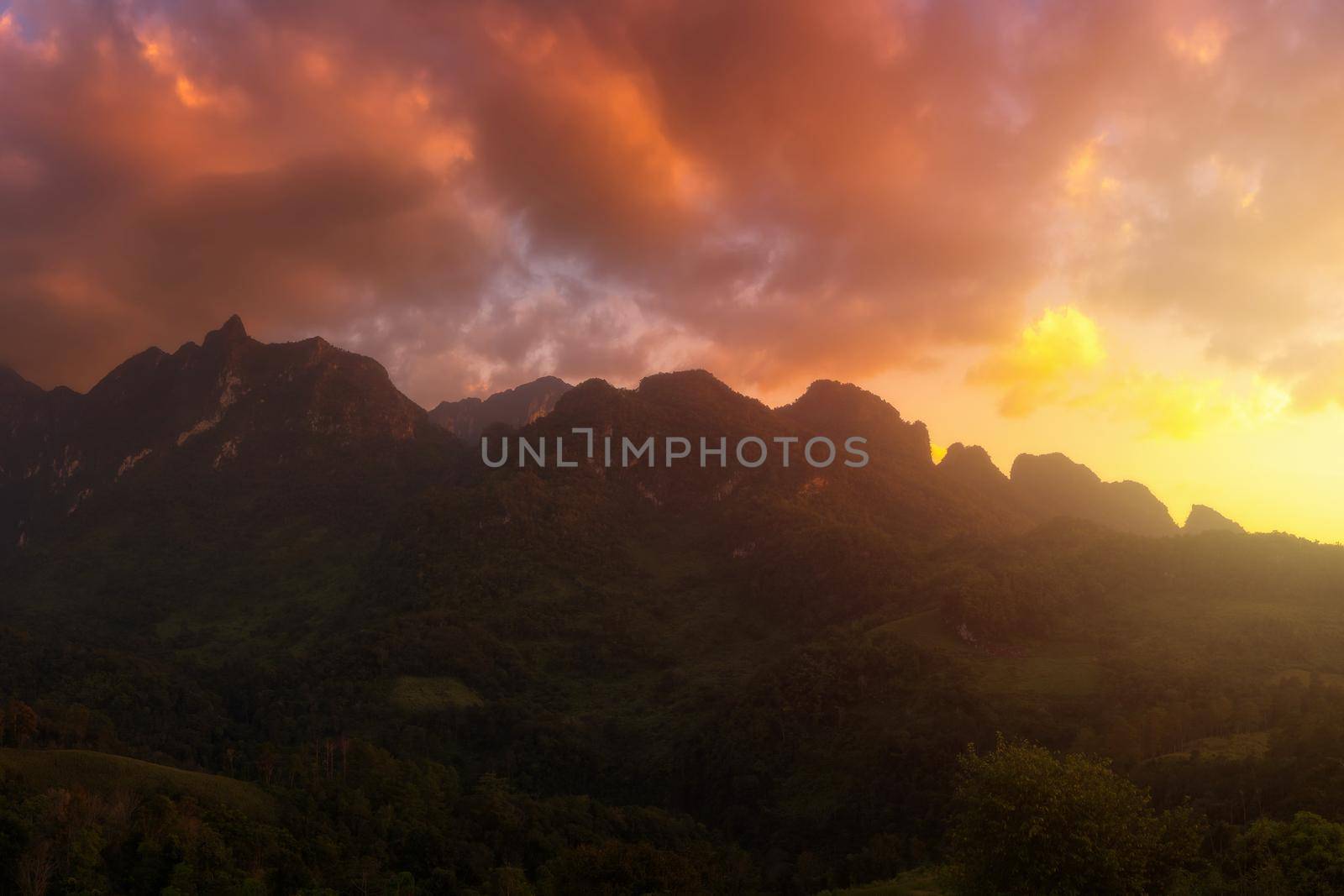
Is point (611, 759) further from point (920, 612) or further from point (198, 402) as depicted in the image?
point (198, 402)

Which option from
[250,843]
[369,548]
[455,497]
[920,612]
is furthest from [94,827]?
[369,548]


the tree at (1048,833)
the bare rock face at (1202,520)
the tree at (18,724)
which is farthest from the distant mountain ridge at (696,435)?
the tree at (1048,833)

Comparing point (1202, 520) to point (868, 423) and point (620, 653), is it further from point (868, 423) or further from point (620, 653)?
point (620, 653)

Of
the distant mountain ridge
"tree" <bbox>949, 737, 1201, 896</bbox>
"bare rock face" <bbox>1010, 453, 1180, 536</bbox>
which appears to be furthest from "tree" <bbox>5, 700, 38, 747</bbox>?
"bare rock face" <bbox>1010, 453, 1180, 536</bbox>

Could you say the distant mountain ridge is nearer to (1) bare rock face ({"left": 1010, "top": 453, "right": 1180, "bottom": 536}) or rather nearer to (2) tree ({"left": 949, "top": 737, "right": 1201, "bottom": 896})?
(1) bare rock face ({"left": 1010, "top": 453, "right": 1180, "bottom": 536})

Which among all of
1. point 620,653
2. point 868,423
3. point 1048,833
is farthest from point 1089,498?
point 1048,833

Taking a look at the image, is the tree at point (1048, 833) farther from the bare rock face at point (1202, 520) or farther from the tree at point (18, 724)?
the bare rock face at point (1202, 520)
